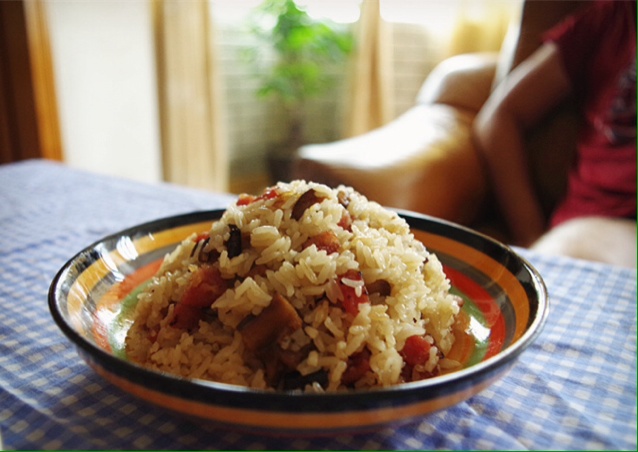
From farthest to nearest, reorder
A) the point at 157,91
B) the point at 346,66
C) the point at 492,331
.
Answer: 1. the point at 346,66
2. the point at 157,91
3. the point at 492,331

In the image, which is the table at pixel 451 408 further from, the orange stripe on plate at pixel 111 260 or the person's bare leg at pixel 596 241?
the person's bare leg at pixel 596 241

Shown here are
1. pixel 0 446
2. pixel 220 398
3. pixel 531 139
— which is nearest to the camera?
pixel 220 398

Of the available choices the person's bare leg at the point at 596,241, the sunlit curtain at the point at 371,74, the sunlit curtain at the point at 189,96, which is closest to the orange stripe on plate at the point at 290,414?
the person's bare leg at the point at 596,241

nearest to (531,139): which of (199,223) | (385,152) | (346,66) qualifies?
(385,152)

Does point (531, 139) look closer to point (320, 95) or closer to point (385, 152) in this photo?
point (385, 152)

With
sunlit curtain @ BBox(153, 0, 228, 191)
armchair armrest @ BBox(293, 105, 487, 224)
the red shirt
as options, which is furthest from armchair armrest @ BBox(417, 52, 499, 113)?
sunlit curtain @ BBox(153, 0, 228, 191)
